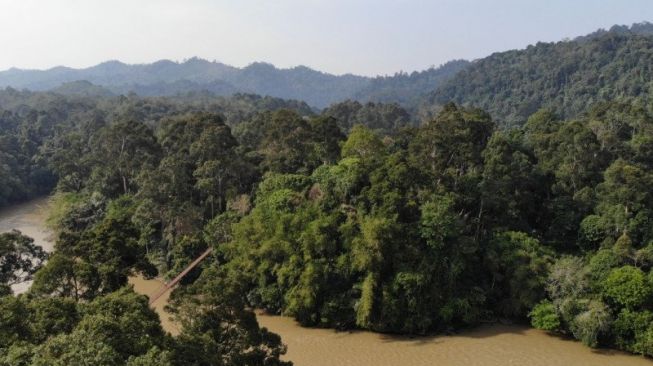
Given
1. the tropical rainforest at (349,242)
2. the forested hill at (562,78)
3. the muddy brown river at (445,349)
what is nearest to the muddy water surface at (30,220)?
the tropical rainforest at (349,242)

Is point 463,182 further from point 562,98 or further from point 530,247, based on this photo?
point 562,98

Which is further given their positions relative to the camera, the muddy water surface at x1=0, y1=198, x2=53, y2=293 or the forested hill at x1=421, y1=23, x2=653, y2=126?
the forested hill at x1=421, y1=23, x2=653, y2=126

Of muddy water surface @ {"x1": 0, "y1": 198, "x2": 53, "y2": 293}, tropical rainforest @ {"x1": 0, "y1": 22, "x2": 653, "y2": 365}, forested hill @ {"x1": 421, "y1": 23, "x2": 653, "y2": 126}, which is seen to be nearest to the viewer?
tropical rainforest @ {"x1": 0, "y1": 22, "x2": 653, "y2": 365}

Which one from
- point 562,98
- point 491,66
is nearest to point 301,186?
point 562,98

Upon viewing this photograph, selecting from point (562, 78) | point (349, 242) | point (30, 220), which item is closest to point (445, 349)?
point (349, 242)

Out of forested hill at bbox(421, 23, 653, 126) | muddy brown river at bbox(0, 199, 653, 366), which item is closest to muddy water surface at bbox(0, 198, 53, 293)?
muddy brown river at bbox(0, 199, 653, 366)

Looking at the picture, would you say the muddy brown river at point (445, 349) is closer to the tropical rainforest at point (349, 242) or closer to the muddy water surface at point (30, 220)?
the tropical rainforest at point (349, 242)

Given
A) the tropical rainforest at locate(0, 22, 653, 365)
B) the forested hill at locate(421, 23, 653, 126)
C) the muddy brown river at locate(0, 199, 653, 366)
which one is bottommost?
the muddy brown river at locate(0, 199, 653, 366)

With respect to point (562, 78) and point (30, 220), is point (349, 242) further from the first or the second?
point (562, 78)

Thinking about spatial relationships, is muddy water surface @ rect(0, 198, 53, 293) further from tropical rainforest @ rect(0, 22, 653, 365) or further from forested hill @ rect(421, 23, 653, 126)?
forested hill @ rect(421, 23, 653, 126)
